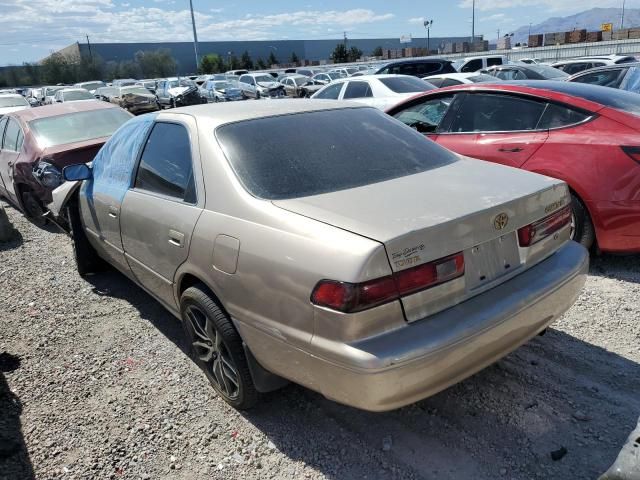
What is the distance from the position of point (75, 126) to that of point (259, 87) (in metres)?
20.5

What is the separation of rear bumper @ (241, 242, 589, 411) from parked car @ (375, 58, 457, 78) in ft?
53.5

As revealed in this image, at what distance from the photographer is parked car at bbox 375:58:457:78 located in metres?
17.8

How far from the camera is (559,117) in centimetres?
443

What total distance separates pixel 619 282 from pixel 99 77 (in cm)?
7863

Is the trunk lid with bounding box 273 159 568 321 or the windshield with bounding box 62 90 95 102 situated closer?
the trunk lid with bounding box 273 159 568 321

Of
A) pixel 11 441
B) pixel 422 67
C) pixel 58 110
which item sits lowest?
pixel 11 441

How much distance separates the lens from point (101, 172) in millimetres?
4211

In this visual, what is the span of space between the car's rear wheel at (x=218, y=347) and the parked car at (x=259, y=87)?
22448mm

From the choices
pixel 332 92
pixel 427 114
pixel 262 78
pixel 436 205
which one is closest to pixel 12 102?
pixel 262 78

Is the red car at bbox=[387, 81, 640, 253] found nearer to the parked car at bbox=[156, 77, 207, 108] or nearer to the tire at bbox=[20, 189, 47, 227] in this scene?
the tire at bbox=[20, 189, 47, 227]

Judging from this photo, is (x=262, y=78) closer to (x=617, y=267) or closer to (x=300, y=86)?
(x=300, y=86)

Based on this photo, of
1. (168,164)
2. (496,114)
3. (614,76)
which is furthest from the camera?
(614,76)

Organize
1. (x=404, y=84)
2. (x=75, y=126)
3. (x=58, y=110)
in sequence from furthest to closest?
1. (x=404, y=84)
2. (x=58, y=110)
3. (x=75, y=126)

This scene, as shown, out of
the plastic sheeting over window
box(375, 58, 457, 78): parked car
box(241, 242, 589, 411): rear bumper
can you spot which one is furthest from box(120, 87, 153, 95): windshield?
box(241, 242, 589, 411): rear bumper
